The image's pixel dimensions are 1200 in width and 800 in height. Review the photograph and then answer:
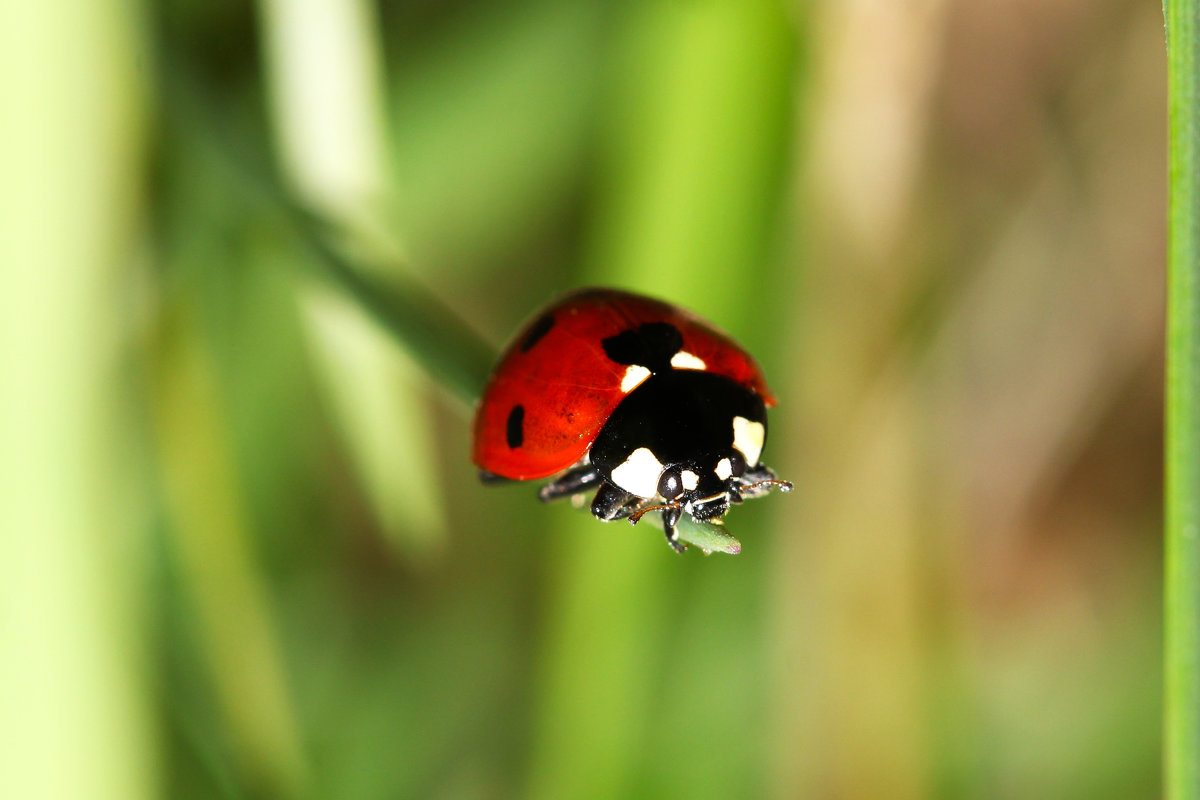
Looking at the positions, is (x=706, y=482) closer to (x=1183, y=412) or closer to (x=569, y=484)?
(x=569, y=484)

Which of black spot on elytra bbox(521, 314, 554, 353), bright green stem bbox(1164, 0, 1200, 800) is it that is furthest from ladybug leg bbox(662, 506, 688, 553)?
bright green stem bbox(1164, 0, 1200, 800)

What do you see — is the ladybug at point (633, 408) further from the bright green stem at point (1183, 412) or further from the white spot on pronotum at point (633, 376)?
the bright green stem at point (1183, 412)

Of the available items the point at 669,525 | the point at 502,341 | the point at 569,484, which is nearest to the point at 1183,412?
the point at 669,525

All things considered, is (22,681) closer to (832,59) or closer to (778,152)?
(778,152)

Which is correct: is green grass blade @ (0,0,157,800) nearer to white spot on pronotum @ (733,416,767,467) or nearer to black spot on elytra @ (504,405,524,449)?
black spot on elytra @ (504,405,524,449)

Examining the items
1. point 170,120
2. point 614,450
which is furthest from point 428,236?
point 614,450

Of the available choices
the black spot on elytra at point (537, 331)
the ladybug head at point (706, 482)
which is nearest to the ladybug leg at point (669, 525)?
the ladybug head at point (706, 482)
